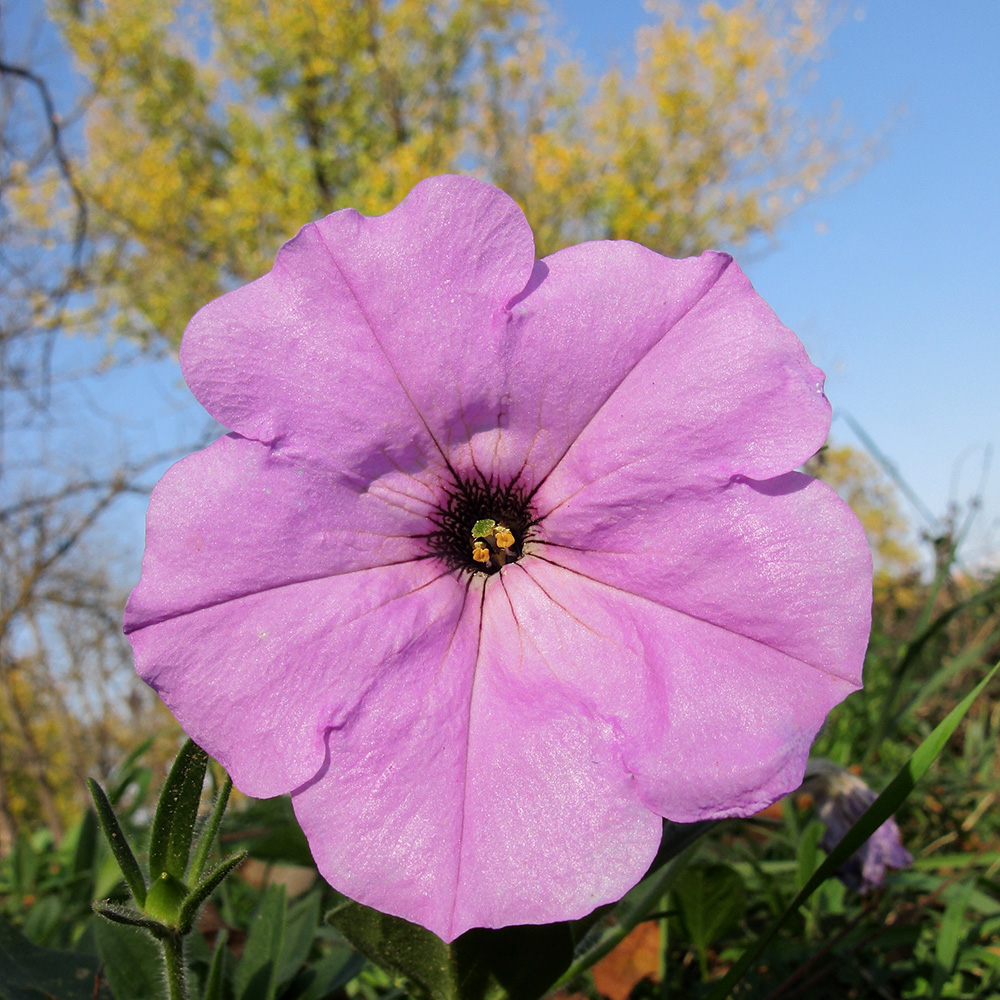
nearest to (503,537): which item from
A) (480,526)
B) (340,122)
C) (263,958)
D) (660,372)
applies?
(480,526)

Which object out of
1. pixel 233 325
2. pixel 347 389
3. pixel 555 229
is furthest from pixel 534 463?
pixel 555 229

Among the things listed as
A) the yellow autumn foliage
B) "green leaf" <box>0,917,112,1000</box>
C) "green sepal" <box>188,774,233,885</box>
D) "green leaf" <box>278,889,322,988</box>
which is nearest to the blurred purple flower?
"green leaf" <box>278,889,322,988</box>

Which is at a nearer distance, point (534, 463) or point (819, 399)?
point (819, 399)

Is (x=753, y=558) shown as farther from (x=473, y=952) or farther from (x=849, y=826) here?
(x=849, y=826)

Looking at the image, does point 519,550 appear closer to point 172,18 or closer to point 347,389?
point 347,389

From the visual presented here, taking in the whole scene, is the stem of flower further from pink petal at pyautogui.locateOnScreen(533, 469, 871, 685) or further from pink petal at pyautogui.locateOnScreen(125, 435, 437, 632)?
pink petal at pyautogui.locateOnScreen(533, 469, 871, 685)

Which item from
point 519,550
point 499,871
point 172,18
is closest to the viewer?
point 499,871

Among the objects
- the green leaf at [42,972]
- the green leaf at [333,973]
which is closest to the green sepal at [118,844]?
the green leaf at [42,972]
